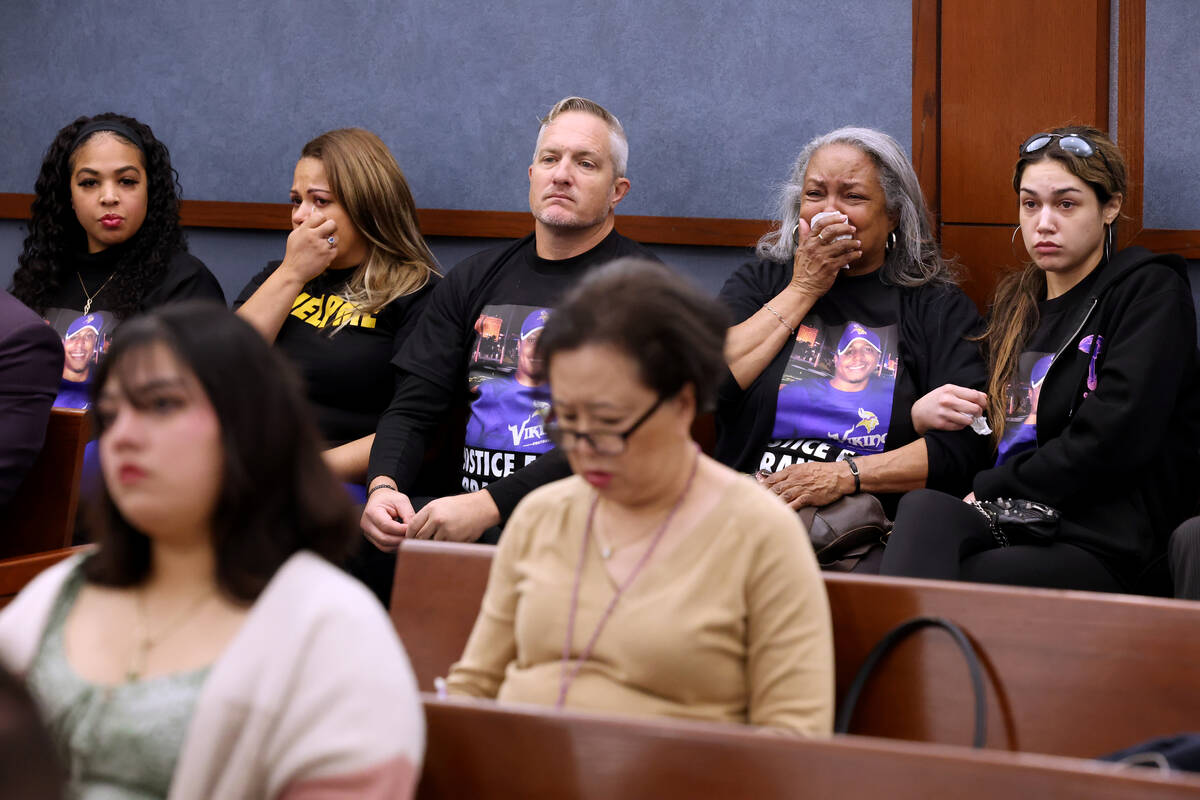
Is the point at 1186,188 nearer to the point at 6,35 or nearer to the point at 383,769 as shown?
the point at 383,769

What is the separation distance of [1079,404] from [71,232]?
2.59 m

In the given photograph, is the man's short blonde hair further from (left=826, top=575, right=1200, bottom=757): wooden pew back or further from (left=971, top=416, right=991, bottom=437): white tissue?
(left=826, top=575, right=1200, bottom=757): wooden pew back

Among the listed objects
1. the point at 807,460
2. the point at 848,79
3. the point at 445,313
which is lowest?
the point at 807,460

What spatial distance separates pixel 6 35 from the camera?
376 cm

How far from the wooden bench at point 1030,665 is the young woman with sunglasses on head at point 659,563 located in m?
0.19

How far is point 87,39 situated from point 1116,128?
286cm

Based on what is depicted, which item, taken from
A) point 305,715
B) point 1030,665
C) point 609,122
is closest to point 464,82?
point 609,122

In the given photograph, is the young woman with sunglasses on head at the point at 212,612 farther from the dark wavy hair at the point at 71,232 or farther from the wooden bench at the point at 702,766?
the dark wavy hair at the point at 71,232

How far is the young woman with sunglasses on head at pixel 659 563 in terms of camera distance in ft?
4.62

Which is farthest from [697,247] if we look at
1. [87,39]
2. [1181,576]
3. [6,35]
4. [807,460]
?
[6,35]

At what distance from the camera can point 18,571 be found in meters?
2.18

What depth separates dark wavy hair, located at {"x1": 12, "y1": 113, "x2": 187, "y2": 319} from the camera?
10.8 ft

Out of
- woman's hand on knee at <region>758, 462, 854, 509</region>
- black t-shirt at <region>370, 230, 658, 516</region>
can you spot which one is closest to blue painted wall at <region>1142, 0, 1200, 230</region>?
woman's hand on knee at <region>758, 462, 854, 509</region>

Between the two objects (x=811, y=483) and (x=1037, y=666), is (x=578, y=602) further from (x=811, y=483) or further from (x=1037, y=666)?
(x=811, y=483)
